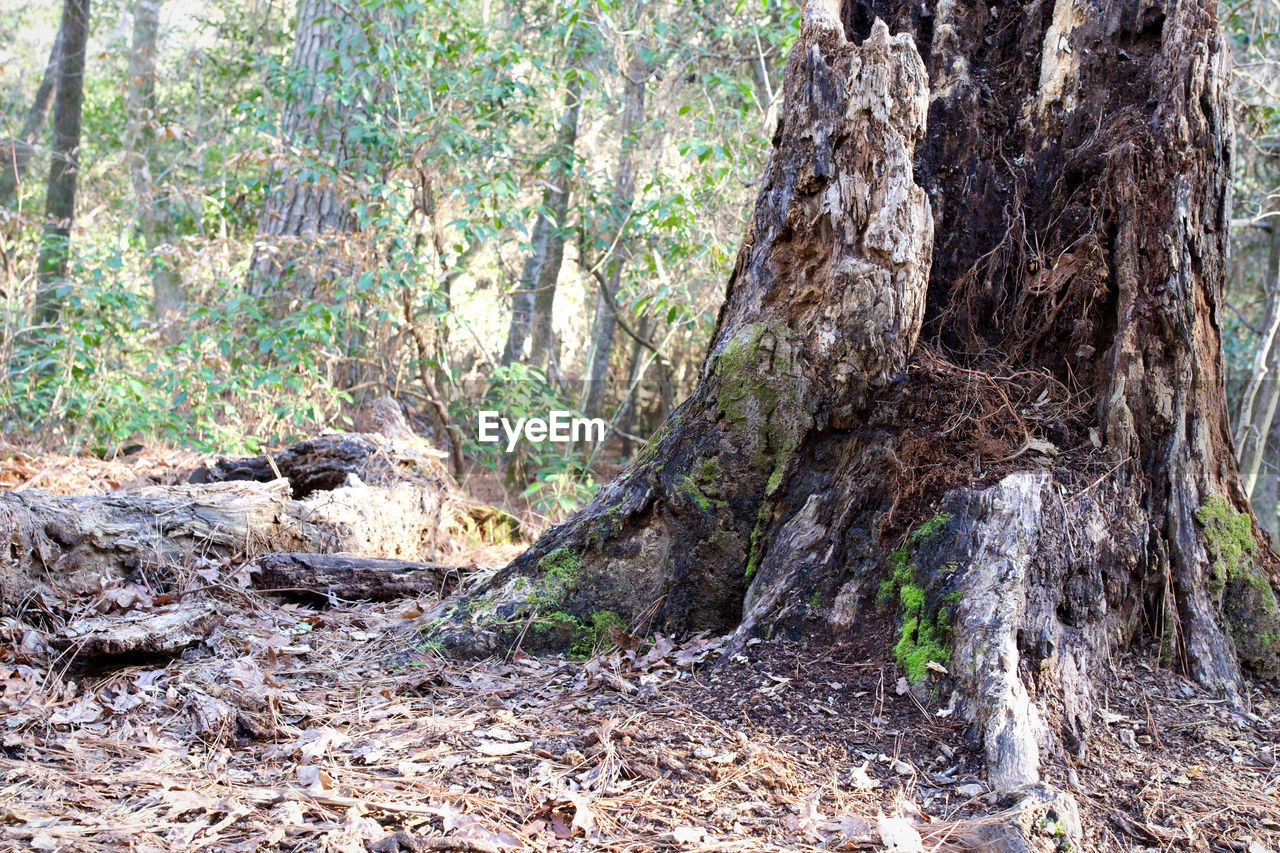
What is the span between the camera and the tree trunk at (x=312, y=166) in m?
7.34

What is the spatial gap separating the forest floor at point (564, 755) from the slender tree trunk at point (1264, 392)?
21.8 ft

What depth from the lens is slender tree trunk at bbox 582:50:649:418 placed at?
30.3 ft

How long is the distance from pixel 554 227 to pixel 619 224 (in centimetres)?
66

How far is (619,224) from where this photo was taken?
8.95m

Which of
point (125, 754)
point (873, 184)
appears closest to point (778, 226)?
point (873, 184)

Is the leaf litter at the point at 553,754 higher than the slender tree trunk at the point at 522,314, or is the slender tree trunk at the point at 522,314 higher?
the slender tree trunk at the point at 522,314

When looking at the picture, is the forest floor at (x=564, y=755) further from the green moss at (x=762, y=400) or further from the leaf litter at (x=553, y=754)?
the green moss at (x=762, y=400)

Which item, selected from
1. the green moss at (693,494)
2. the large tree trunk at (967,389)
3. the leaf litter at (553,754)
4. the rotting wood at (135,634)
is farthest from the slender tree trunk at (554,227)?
the leaf litter at (553,754)

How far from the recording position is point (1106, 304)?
122 inches

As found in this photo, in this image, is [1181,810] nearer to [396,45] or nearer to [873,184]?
[873,184]

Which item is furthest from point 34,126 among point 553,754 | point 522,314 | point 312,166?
point 553,754

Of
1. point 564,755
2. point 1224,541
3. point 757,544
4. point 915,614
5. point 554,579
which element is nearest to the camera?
point 564,755

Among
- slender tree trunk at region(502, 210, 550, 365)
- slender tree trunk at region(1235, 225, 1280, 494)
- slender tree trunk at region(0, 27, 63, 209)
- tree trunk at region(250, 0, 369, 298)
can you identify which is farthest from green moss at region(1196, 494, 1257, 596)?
slender tree trunk at region(0, 27, 63, 209)

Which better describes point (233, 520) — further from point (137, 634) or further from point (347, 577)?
point (137, 634)
